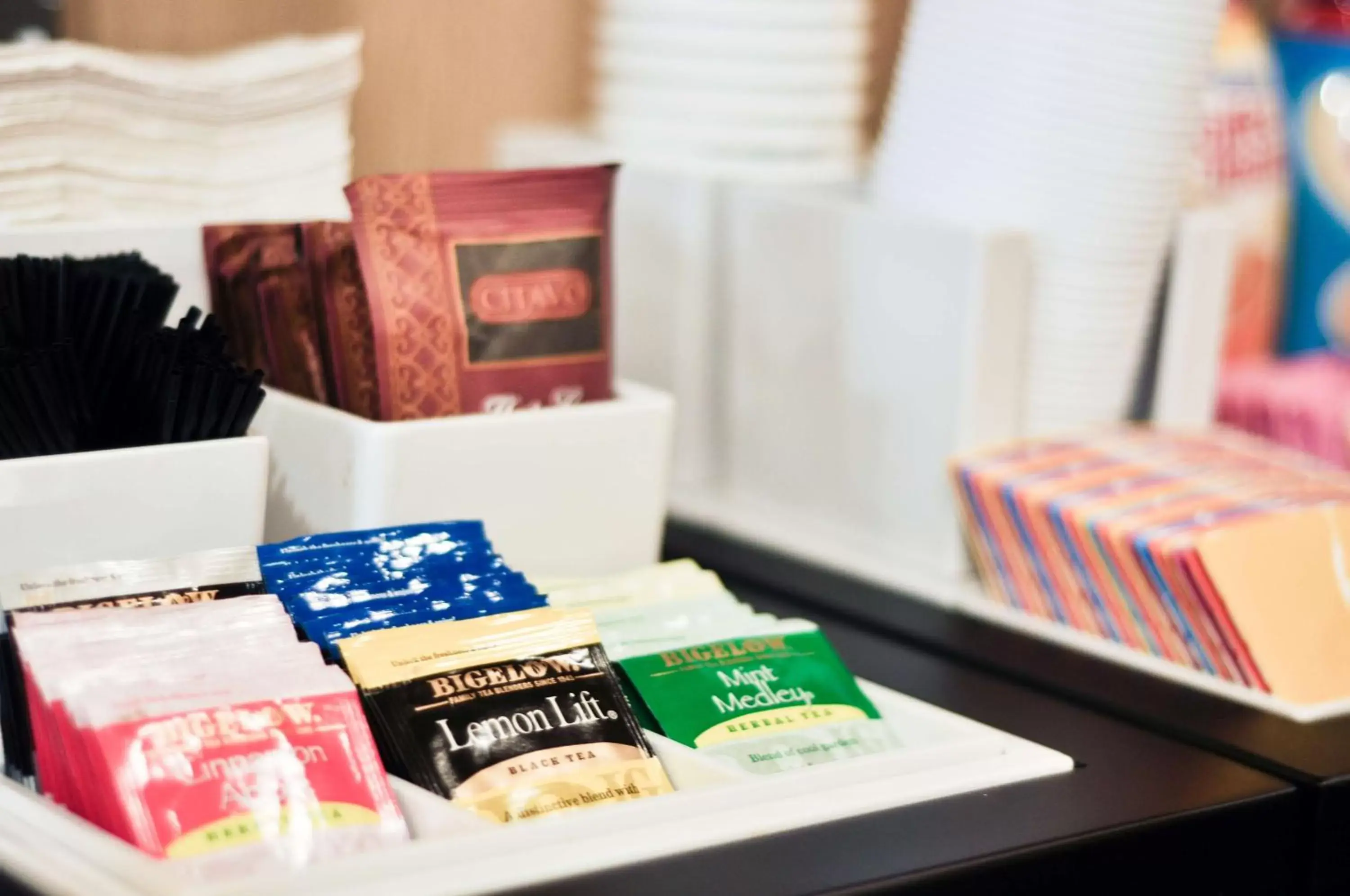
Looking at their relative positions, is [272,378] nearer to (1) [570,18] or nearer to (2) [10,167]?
(2) [10,167]

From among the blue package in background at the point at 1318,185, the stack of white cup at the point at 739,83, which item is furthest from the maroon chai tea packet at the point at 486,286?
the blue package in background at the point at 1318,185

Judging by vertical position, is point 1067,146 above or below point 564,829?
above

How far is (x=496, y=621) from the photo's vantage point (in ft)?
2.75

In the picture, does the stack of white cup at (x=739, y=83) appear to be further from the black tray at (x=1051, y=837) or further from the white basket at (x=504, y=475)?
the black tray at (x=1051, y=837)

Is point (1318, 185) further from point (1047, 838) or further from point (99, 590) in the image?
point (99, 590)

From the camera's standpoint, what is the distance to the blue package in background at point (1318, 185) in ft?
5.30

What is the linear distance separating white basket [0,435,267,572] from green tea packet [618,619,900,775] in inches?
8.9

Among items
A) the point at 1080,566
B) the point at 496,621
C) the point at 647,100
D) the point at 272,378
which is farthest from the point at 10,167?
the point at 1080,566

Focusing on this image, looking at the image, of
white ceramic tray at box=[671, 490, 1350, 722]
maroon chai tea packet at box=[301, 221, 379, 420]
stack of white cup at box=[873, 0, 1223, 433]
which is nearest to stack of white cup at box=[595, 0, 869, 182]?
stack of white cup at box=[873, 0, 1223, 433]

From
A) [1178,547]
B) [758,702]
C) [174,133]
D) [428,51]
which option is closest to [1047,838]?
[758,702]

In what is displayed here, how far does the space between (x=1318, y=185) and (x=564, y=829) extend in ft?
3.96

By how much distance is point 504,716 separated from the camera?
2.59ft

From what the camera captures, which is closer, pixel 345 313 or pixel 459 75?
pixel 345 313

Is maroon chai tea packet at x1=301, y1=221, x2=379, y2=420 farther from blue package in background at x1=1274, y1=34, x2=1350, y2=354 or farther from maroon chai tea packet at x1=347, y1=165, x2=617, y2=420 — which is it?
blue package in background at x1=1274, y1=34, x2=1350, y2=354
